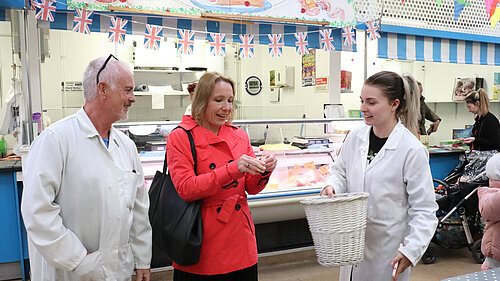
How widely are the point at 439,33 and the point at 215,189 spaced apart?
519cm

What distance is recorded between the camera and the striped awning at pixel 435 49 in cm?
565

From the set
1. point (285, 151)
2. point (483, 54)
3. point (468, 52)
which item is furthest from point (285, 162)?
point (483, 54)

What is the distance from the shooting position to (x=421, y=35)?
586 centimetres

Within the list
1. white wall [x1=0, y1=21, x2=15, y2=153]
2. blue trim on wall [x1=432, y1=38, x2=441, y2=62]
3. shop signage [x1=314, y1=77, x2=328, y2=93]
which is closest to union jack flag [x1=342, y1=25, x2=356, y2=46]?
blue trim on wall [x1=432, y1=38, x2=441, y2=62]

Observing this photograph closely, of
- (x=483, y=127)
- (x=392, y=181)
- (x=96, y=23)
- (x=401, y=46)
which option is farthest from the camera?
(x=483, y=127)

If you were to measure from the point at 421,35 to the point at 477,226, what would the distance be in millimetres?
2605

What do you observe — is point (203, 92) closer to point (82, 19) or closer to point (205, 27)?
point (82, 19)

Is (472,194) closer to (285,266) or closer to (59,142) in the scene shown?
(285,266)

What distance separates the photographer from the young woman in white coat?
1.98 metres

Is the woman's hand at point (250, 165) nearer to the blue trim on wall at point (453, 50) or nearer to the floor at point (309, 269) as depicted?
the floor at point (309, 269)

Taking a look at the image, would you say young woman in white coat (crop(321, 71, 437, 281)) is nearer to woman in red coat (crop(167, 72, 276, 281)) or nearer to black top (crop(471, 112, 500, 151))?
woman in red coat (crop(167, 72, 276, 281))

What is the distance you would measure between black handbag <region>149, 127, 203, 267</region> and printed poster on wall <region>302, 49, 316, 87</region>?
5539 mm

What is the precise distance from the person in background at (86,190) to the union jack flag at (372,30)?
3.94 meters

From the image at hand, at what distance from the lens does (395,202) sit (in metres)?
2.05
